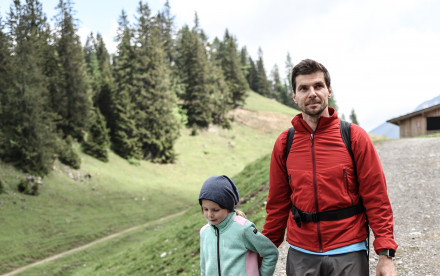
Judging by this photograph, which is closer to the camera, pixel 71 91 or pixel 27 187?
pixel 27 187

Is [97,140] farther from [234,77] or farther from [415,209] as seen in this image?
[234,77]

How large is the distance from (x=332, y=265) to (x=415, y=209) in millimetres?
7404

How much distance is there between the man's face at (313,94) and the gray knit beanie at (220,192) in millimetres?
1193

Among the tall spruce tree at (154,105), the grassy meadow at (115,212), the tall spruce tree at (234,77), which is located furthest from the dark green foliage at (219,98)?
the tall spruce tree at (154,105)

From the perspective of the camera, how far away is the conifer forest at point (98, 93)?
3234 cm

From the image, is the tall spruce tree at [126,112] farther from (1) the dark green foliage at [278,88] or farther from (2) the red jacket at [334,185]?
(1) the dark green foliage at [278,88]

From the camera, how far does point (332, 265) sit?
3.00 m

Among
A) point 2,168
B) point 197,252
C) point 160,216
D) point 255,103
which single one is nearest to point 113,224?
point 160,216

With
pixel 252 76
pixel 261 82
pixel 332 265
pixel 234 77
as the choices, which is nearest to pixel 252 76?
pixel 252 76

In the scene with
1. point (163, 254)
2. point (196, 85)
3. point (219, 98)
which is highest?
point (196, 85)

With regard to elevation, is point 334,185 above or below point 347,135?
below

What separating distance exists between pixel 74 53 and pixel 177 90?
2093 cm

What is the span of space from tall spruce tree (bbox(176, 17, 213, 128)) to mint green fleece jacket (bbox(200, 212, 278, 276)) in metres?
55.4

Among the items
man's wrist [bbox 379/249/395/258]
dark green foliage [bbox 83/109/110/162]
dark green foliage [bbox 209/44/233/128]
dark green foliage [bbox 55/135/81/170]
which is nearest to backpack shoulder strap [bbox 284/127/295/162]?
man's wrist [bbox 379/249/395/258]
